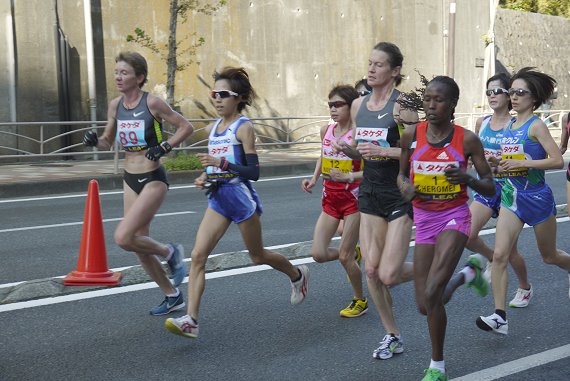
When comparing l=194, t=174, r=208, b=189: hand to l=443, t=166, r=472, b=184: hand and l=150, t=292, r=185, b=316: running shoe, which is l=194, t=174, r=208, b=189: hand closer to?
l=150, t=292, r=185, b=316: running shoe

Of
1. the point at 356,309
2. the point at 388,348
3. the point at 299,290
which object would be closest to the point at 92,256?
the point at 299,290

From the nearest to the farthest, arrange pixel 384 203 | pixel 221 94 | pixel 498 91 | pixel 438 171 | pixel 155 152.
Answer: pixel 438 171, pixel 384 203, pixel 221 94, pixel 155 152, pixel 498 91

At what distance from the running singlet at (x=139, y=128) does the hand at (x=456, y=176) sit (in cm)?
248

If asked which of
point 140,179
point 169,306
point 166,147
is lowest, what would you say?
point 169,306

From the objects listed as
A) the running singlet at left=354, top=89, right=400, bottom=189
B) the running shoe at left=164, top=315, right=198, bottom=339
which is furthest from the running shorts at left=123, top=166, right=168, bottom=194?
the running singlet at left=354, top=89, right=400, bottom=189

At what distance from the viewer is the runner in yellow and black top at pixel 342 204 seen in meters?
6.43

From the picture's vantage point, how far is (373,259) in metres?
5.57

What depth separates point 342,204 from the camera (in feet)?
21.3

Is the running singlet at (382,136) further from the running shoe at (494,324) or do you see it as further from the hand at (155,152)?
the hand at (155,152)

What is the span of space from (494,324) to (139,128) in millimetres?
2830

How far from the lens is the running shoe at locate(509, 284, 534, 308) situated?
684 centimetres

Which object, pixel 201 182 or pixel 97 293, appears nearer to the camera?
pixel 201 182

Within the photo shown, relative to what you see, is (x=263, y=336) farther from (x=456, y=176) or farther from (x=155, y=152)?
(x=456, y=176)

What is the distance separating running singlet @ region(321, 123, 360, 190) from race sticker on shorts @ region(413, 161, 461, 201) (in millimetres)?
1412
